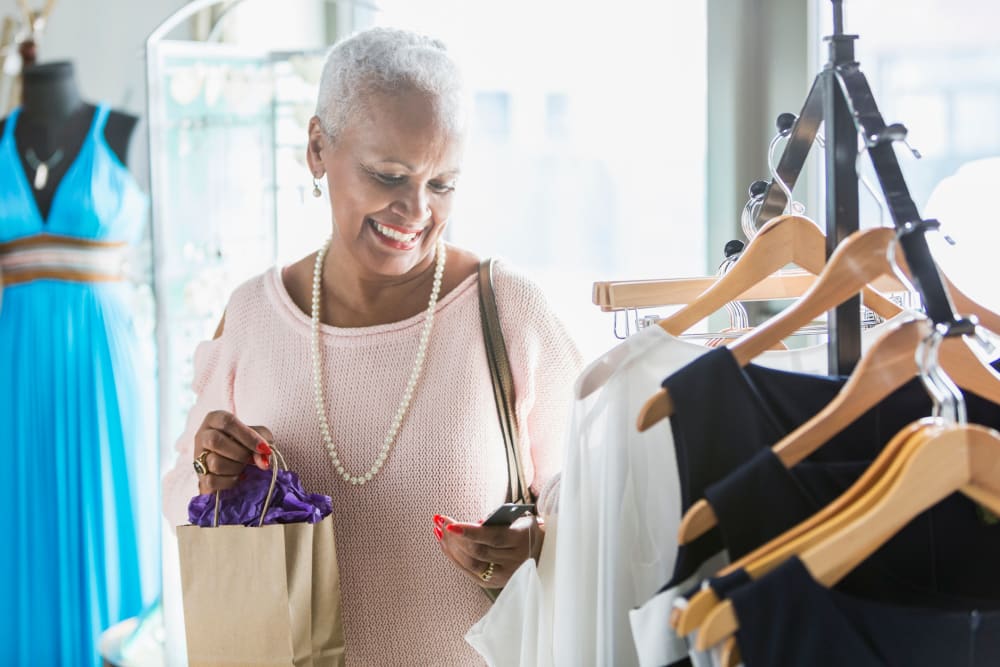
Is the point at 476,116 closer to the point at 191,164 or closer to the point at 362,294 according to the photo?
the point at 191,164

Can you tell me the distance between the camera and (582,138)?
7.04 feet

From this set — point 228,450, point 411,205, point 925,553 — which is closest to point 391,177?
point 411,205

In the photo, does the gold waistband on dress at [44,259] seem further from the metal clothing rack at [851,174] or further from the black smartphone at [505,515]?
the metal clothing rack at [851,174]

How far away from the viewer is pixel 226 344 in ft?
4.50

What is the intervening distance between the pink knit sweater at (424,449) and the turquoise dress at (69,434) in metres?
1.30

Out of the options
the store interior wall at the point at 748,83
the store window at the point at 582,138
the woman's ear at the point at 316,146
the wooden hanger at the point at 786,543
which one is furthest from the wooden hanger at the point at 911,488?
the store window at the point at 582,138

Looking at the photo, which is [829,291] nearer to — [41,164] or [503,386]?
[503,386]

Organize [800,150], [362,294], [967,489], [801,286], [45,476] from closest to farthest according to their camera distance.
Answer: [967,489] → [800,150] → [801,286] → [362,294] → [45,476]

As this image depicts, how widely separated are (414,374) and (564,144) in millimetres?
1052

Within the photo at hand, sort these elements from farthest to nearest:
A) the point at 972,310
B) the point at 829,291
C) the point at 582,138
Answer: the point at 582,138, the point at 972,310, the point at 829,291

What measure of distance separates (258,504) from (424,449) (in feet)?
0.72

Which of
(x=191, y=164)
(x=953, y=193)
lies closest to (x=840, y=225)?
(x=953, y=193)

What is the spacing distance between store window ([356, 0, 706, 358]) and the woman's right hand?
3.50 feet

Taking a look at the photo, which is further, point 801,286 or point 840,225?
point 801,286
